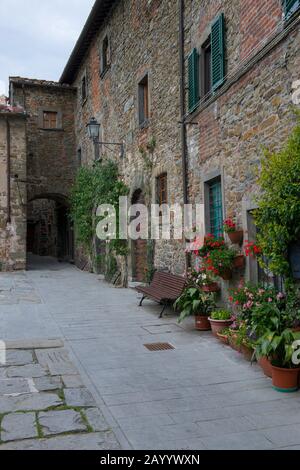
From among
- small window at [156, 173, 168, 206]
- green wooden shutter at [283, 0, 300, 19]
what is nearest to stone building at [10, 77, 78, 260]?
small window at [156, 173, 168, 206]

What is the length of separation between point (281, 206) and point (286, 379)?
59.9 inches

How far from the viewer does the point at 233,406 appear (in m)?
3.39

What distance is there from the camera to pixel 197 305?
6.00m

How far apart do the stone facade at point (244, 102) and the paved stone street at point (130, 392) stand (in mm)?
1747

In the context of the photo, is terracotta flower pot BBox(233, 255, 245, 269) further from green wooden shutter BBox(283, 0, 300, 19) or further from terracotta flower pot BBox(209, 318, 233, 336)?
green wooden shutter BBox(283, 0, 300, 19)

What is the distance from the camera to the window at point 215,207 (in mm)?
6811

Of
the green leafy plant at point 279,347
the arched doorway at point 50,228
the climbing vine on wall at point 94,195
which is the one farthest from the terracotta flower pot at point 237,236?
the arched doorway at point 50,228

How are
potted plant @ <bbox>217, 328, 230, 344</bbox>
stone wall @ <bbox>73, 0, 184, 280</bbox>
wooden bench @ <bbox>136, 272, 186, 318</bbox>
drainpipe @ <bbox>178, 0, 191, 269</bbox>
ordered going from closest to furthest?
1. potted plant @ <bbox>217, 328, 230, 344</bbox>
2. wooden bench @ <bbox>136, 272, 186, 318</bbox>
3. drainpipe @ <bbox>178, 0, 191, 269</bbox>
4. stone wall @ <bbox>73, 0, 184, 280</bbox>

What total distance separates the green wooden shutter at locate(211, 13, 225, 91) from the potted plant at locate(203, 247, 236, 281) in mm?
2574

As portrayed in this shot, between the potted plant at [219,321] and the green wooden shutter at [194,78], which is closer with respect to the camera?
the potted plant at [219,321]

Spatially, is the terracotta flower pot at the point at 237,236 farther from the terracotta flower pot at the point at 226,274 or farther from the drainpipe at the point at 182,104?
the drainpipe at the point at 182,104

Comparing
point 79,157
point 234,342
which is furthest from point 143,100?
point 79,157

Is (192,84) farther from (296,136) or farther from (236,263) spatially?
(296,136)

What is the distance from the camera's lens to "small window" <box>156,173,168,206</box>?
892cm
